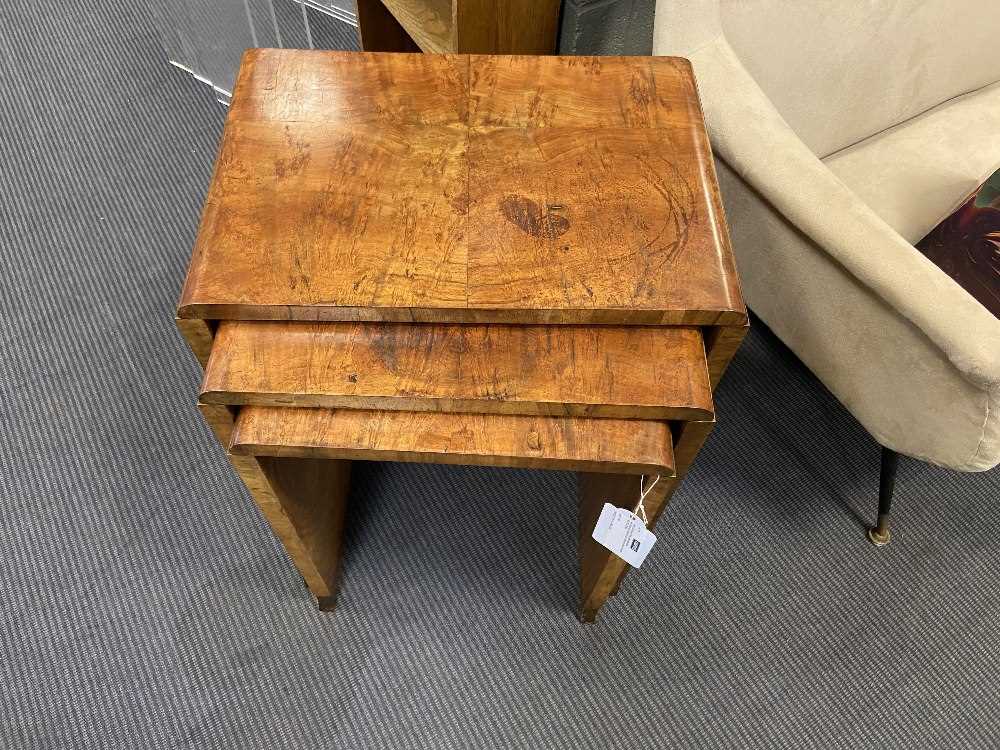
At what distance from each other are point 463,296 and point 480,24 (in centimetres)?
58

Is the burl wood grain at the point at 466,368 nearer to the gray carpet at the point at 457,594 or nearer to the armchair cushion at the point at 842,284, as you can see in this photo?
the armchair cushion at the point at 842,284

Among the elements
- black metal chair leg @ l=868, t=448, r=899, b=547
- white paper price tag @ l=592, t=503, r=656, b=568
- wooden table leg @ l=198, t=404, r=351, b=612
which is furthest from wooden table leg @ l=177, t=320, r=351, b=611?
black metal chair leg @ l=868, t=448, r=899, b=547

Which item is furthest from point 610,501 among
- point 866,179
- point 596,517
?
point 866,179

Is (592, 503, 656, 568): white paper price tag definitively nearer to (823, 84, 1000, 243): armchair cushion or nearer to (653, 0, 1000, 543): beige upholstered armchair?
(653, 0, 1000, 543): beige upholstered armchair

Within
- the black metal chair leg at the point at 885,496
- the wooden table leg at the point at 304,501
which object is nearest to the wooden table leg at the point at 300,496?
the wooden table leg at the point at 304,501

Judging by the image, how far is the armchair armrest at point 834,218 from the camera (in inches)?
32.0

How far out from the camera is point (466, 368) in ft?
2.36

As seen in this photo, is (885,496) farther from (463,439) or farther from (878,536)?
(463,439)

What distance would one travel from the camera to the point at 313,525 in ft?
3.30

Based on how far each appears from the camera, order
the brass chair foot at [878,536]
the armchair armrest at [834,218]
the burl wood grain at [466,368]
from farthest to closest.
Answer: the brass chair foot at [878,536] < the armchair armrest at [834,218] < the burl wood grain at [466,368]

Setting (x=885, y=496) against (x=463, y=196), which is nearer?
(x=463, y=196)

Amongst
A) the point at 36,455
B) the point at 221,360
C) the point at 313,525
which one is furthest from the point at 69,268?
the point at 221,360

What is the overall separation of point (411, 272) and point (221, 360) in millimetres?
194

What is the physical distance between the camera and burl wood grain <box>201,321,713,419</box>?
0.71 m
